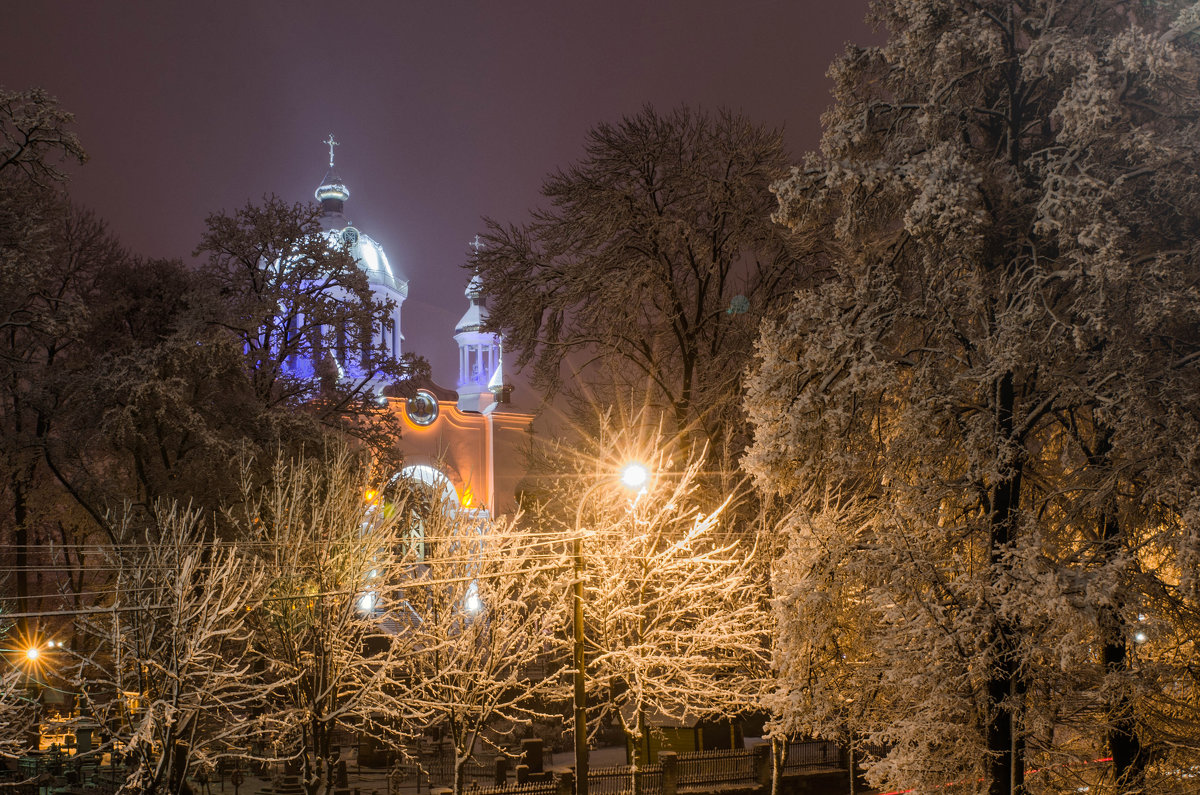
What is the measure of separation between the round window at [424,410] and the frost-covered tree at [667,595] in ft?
124

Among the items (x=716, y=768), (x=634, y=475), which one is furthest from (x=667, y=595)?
(x=716, y=768)

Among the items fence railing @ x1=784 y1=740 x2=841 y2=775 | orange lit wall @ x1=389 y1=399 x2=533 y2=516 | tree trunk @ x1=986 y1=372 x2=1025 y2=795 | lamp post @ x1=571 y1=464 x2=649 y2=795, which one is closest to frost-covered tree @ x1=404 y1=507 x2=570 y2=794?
lamp post @ x1=571 y1=464 x2=649 y2=795

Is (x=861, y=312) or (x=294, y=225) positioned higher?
(x=294, y=225)

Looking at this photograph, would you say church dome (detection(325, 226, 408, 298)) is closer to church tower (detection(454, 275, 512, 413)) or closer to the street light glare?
church tower (detection(454, 275, 512, 413))

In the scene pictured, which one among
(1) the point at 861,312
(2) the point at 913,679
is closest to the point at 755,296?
(1) the point at 861,312

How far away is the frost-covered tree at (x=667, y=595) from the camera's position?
16547 mm

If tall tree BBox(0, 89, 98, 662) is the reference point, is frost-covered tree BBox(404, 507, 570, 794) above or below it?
below

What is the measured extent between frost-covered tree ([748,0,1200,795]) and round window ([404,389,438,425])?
4486cm

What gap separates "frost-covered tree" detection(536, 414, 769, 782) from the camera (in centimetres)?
1655

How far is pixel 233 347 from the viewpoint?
68.8 ft

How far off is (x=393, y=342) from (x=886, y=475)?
54.6 meters

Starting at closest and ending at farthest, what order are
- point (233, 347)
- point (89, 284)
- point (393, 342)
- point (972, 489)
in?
point (972, 489) → point (233, 347) → point (89, 284) → point (393, 342)

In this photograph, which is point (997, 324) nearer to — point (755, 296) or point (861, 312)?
point (861, 312)

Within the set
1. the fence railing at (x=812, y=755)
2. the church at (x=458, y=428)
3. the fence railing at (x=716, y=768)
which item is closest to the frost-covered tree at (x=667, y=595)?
the fence railing at (x=716, y=768)
